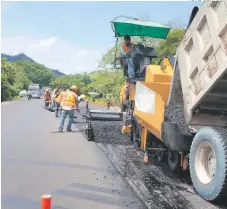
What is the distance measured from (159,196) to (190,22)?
8.38 ft

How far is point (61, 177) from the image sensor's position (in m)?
6.33

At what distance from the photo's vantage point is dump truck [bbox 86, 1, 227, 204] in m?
4.82

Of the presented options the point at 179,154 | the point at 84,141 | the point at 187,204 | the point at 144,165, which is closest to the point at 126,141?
the point at 84,141

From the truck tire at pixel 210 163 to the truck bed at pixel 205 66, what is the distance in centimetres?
43

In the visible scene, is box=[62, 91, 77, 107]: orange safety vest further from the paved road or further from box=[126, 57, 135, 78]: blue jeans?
box=[126, 57, 135, 78]: blue jeans

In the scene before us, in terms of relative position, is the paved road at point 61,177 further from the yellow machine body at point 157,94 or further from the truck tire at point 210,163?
the yellow machine body at point 157,94

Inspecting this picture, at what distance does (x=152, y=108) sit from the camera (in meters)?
6.77

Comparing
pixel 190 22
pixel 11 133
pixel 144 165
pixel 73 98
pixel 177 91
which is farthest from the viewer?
pixel 73 98

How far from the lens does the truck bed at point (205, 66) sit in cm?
472

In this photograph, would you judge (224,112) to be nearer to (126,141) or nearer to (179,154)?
(179,154)

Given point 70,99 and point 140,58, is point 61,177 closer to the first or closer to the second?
point 140,58

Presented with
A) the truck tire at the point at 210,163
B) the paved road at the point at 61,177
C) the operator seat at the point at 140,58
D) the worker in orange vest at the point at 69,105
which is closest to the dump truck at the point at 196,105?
the truck tire at the point at 210,163

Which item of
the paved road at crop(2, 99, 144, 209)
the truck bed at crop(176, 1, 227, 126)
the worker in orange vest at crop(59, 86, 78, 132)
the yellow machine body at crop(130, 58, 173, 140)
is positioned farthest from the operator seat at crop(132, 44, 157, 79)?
Result: the worker in orange vest at crop(59, 86, 78, 132)

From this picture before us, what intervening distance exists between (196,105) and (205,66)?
2.04 ft
